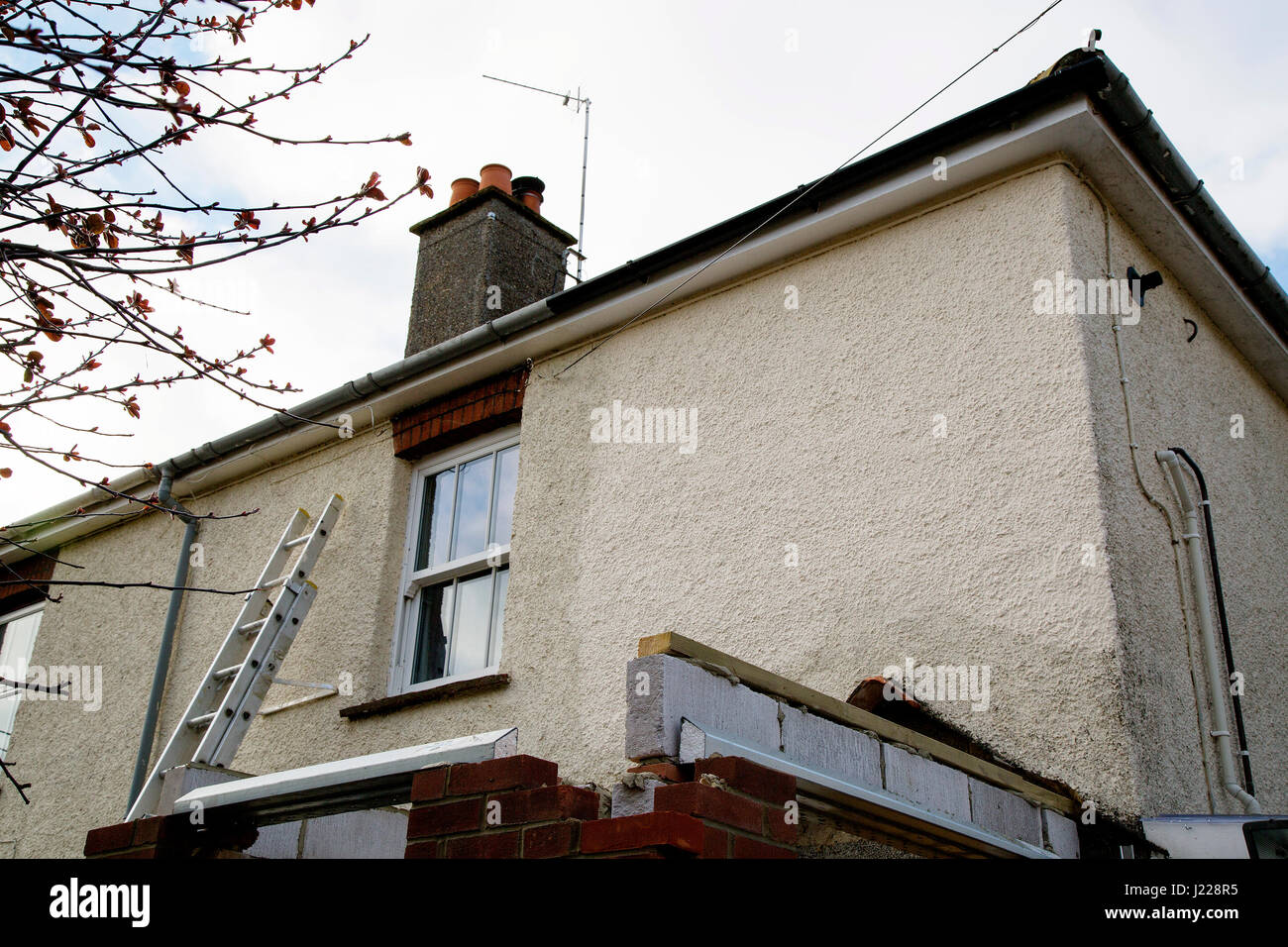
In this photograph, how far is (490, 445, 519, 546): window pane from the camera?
6.48 meters

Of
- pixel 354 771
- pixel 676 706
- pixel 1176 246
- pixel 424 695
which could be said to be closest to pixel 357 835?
pixel 424 695

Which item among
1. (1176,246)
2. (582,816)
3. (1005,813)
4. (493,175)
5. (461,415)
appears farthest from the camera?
(493,175)

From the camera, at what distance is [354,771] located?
3578 millimetres

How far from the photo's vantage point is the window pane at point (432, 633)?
6.51 m

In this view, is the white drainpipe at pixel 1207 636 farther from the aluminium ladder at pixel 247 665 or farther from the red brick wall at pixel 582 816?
the aluminium ladder at pixel 247 665

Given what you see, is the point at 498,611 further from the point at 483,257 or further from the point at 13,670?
the point at 13,670

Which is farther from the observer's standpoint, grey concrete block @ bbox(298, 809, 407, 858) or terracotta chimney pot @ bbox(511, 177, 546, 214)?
terracotta chimney pot @ bbox(511, 177, 546, 214)

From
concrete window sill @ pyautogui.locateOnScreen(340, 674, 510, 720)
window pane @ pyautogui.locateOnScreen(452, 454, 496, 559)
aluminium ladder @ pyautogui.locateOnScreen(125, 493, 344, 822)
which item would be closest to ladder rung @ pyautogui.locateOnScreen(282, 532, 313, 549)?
aluminium ladder @ pyautogui.locateOnScreen(125, 493, 344, 822)

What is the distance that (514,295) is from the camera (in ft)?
25.9

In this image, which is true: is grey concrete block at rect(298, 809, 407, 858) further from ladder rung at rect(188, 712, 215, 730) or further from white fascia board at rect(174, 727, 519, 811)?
ladder rung at rect(188, 712, 215, 730)

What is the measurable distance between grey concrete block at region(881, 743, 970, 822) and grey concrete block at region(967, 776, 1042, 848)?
→ 0.06m

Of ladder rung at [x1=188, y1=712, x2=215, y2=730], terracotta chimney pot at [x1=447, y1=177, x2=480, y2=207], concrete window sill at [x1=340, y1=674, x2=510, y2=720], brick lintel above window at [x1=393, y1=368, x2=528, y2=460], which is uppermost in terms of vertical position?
terracotta chimney pot at [x1=447, y1=177, x2=480, y2=207]

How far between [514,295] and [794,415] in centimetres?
309

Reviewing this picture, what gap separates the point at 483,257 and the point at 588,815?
5.45 m
